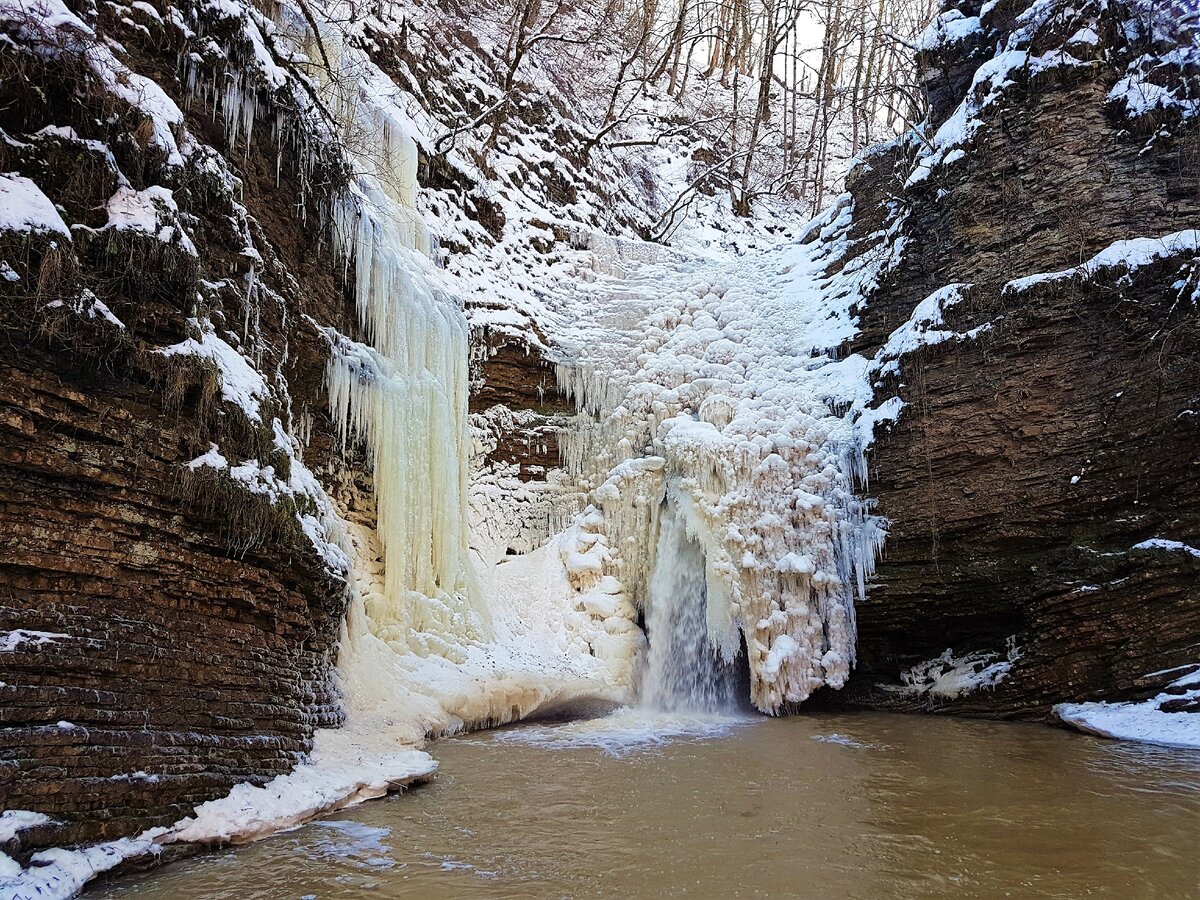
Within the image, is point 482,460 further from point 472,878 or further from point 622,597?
point 472,878

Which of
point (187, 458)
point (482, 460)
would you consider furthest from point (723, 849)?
point (482, 460)

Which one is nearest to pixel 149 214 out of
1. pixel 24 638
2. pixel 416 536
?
pixel 24 638

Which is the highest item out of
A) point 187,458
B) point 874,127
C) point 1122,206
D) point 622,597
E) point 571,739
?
point 874,127

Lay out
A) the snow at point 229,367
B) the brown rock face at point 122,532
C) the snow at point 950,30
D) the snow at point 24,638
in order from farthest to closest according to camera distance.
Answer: the snow at point 950,30
the snow at point 229,367
the brown rock face at point 122,532
the snow at point 24,638

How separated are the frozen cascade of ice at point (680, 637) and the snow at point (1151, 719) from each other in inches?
184

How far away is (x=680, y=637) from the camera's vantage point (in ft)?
39.0

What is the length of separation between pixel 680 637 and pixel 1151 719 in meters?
5.97

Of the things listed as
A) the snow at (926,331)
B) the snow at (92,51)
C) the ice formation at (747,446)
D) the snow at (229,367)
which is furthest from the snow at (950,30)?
the snow at (229,367)

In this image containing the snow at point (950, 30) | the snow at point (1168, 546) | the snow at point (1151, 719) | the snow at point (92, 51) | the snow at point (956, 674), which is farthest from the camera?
the snow at point (950, 30)

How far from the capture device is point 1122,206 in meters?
10.1

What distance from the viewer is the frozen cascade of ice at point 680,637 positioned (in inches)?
457

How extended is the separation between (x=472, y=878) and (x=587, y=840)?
0.92m

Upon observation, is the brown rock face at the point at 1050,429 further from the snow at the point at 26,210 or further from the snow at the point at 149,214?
the snow at the point at 26,210

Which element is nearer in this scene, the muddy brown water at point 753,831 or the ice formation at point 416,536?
the muddy brown water at point 753,831
